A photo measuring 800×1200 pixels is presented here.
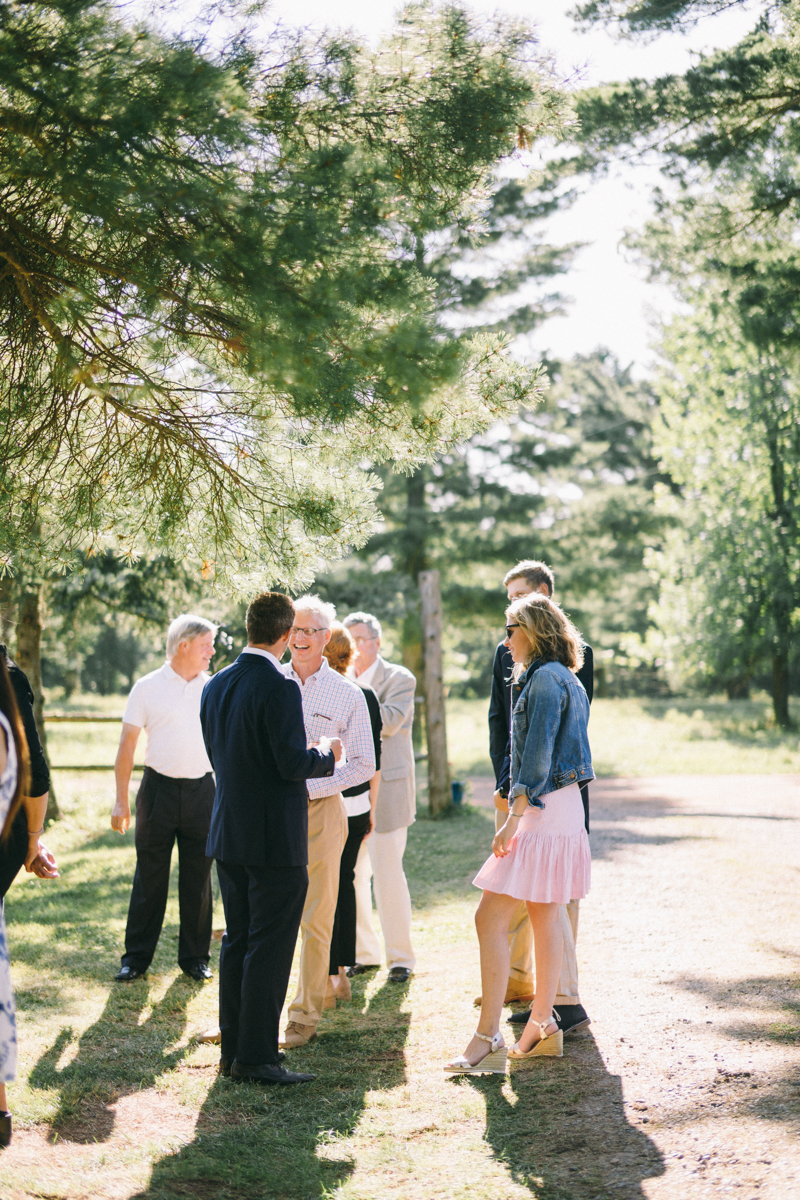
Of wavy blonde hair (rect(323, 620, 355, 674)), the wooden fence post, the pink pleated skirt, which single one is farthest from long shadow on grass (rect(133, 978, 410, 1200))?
the wooden fence post

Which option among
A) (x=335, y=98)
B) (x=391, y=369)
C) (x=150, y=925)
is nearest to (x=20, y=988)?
(x=150, y=925)

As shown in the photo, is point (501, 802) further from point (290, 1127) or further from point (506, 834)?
point (290, 1127)

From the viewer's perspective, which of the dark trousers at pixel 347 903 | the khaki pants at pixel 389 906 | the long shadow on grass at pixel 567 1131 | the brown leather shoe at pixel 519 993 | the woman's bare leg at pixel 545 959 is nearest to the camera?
the long shadow on grass at pixel 567 1131

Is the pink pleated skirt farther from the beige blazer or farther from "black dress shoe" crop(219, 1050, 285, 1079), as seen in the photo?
the beige blazer

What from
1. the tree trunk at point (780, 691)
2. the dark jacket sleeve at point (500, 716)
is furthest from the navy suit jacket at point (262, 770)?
the tree trunk at point (780, 691)

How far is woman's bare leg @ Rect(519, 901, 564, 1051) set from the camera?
4.30 meters

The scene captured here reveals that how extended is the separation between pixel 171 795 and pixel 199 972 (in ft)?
3.42

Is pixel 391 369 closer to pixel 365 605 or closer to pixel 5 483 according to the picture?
pixel 5 483

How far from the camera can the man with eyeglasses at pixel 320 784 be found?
4766 mm

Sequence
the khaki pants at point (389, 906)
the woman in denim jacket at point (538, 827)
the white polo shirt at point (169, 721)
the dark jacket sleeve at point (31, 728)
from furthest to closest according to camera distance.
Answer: the khaki pants at point (389, 906) < the white polo shirt at point (169, 721) < the woman in denim jacket at point (538, 827) < the dark jacket sleeve at point (31, 728)

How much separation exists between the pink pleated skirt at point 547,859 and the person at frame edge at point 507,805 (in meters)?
0.29

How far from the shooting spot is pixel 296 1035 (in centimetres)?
477

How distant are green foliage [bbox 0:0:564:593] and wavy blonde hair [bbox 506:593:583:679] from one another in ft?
2.61

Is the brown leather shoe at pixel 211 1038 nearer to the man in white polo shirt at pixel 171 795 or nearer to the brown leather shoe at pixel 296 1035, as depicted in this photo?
the brown leather shoe at pixel 296 1035
